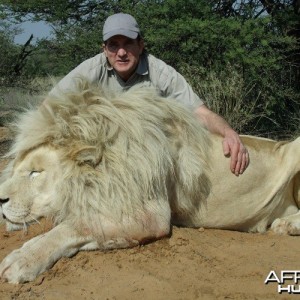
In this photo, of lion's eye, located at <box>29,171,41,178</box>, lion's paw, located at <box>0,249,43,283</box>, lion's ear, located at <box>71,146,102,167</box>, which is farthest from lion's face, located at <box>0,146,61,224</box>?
lion's paw, located at <box>0,249,43,283</box>

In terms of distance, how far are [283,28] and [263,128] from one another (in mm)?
1723

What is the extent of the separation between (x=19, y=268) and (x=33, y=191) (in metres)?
0.55

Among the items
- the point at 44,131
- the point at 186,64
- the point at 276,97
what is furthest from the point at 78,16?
the point at 44,131

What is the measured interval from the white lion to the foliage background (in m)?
4.45

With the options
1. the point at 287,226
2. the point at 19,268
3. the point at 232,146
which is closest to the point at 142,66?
the point at 232,146

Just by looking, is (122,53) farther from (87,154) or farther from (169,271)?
(169,271)

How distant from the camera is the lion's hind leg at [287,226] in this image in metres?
3.99

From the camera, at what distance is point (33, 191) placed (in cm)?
337

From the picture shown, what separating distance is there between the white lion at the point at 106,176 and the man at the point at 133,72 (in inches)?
7.7

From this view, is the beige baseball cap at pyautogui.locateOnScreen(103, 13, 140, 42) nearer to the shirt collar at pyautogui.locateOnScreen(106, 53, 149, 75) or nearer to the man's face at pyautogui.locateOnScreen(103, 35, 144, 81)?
the man's face at pyautogui.locateOnScreen(103, 35, 144, 81)

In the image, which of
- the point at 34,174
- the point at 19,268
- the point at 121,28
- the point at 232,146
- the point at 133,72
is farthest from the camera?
the point at 133,72

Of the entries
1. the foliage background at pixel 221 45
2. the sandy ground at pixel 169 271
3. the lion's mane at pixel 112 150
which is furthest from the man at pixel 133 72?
the foliage background at pixel 221 45

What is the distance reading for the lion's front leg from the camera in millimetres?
2959

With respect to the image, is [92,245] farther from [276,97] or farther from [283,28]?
[283,28]
